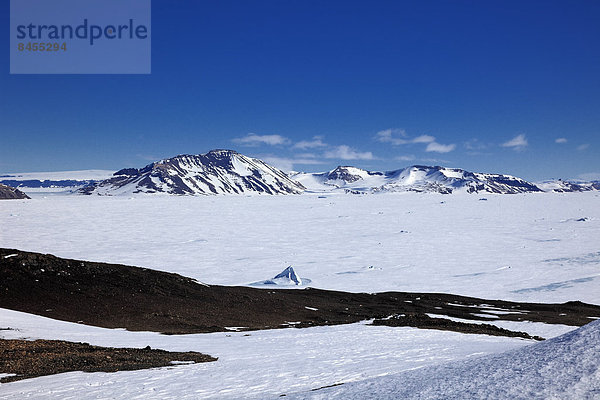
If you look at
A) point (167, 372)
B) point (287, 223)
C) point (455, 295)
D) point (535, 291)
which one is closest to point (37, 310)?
point (167, 372)

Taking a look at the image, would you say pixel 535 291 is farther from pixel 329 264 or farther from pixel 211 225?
pixel 211 225

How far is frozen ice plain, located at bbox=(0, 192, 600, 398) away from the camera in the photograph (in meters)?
10.2

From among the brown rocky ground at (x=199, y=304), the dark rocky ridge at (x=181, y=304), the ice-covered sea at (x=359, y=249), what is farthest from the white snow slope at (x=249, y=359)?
the ice-covered sea at (x=359, y=249)

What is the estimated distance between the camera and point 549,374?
5062mm

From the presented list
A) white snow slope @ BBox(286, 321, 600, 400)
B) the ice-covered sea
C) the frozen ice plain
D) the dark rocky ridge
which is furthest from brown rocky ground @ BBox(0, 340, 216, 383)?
the ice-covered sea

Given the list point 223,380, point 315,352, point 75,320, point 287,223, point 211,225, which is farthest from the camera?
point 287,223

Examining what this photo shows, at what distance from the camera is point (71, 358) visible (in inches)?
492

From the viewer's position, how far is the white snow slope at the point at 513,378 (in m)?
4.77

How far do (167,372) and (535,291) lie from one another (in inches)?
1286

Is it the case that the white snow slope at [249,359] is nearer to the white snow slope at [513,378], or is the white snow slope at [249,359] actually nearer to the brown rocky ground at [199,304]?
the white snow slope at [513,378]

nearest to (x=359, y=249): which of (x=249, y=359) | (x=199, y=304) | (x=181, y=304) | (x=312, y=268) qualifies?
(x=312, y=268)

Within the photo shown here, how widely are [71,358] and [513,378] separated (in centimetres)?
1236

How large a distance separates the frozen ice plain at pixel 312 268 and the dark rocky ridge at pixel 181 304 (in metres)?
2.97

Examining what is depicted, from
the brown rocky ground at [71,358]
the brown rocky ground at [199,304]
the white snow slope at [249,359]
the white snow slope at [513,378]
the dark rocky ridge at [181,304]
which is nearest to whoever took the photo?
the white snow slope at [513,378]
